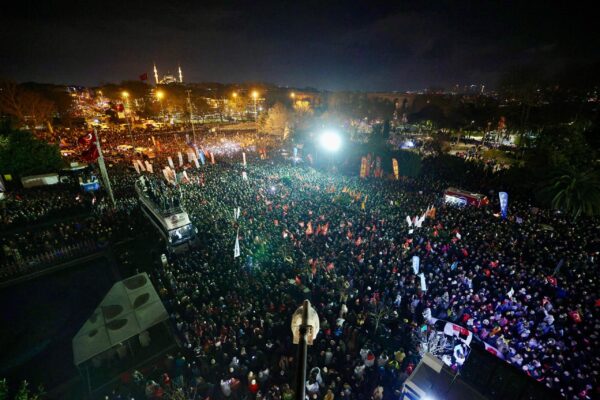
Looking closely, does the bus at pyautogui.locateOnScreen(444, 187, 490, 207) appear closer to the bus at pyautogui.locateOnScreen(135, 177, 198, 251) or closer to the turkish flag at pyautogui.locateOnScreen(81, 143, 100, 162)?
the bus at pyautogui.locateOnScreen(135, 177, 198, 251)

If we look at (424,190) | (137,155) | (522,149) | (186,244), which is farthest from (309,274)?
→ (522,149)

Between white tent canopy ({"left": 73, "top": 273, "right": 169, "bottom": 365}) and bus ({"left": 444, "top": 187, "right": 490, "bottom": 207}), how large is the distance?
20.5 m

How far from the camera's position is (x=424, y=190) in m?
22.6

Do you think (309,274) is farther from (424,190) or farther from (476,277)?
(424,190)

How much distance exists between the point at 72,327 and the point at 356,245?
12.8 meters

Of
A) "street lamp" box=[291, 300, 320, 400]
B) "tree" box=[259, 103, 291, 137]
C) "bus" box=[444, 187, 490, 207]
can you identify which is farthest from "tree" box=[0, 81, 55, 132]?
"bus" box=[444, 187, 490, 207]

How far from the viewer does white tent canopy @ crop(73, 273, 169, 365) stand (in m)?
7.86

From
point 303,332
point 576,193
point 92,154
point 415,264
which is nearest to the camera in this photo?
point 303,332

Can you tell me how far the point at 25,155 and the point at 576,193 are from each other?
41.4 m

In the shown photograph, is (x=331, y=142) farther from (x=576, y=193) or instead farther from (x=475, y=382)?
(x=475, y=382)

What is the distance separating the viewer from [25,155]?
2186 cm

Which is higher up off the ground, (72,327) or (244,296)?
(244,296)

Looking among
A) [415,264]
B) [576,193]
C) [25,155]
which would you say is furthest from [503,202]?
[25,155]

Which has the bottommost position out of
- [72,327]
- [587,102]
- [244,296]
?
[72,327]
